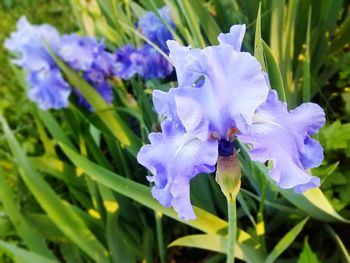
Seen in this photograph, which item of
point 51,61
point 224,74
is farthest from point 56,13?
point 224,74

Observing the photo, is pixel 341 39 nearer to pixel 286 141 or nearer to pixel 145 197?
pixel 145 197

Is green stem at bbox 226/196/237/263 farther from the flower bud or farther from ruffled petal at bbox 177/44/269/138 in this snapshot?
ruffled petal at bbox 177/44/269/138

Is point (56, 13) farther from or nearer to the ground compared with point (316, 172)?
farther from the ground

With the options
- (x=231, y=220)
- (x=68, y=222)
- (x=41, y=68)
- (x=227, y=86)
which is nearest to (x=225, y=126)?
(x=227, y=86)

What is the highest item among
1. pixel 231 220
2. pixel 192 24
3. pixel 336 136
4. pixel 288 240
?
pixel 192 24

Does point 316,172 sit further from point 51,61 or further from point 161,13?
point 51,61

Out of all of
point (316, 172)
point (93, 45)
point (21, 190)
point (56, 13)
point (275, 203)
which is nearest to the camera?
point (316, 172)
